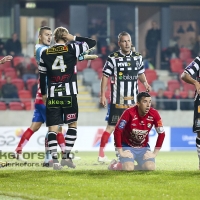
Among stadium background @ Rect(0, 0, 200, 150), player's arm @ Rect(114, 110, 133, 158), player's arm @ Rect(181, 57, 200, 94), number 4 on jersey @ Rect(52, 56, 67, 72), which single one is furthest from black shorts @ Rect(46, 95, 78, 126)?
stadium background @ Rect(0, 0, 200, 150)

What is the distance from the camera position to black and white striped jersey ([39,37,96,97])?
9.22 m

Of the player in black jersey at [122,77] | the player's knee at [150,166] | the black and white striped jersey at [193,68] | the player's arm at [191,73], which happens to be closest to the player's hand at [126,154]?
the player's knee at [150,166]

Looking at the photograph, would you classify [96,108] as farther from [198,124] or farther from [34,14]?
[198,124]

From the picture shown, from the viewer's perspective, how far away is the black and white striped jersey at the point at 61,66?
363 inches

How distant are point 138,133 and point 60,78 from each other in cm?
124

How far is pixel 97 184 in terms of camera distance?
26.0 ft

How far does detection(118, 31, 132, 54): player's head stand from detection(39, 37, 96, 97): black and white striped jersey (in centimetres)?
120

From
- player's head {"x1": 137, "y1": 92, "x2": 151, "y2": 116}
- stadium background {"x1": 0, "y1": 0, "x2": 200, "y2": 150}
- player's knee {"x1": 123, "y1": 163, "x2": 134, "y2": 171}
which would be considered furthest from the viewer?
stadium background {"x1": 0, "y1": 0, "x2": 200, "y2": 150}

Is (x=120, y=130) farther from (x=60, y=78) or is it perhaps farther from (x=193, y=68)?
(x=193, y=68)

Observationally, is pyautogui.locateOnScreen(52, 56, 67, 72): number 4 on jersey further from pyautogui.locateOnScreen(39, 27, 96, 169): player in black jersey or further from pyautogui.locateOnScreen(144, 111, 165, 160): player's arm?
pyautogui.locateOnScreen(144, 111, 165, 160): player's arm

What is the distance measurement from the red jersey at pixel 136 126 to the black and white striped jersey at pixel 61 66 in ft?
2.76

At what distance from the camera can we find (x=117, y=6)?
1014 inches

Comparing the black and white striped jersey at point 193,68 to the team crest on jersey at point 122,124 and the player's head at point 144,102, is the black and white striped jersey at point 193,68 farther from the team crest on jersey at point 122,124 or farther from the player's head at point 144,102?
the team crest on jersey at point 122,124

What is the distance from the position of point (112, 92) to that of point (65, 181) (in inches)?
120
